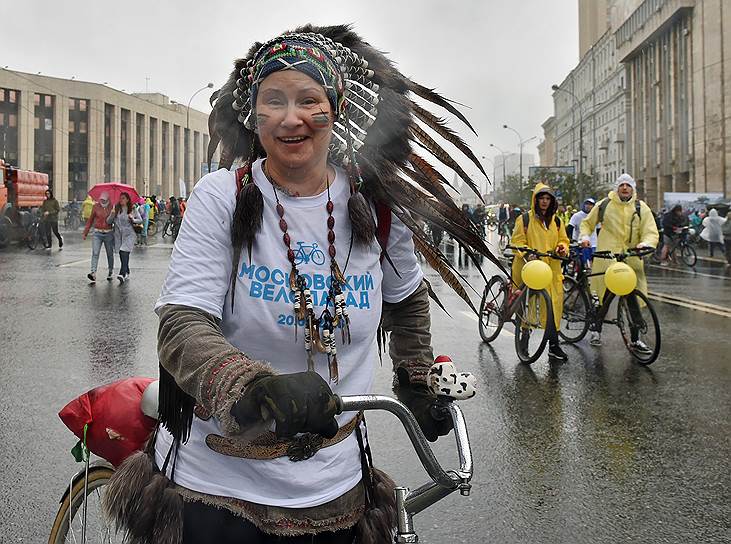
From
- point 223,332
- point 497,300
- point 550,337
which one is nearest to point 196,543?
point 223,332

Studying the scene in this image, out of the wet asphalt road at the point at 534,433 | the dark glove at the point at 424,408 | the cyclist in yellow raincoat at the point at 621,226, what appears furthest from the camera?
the cyclist in yellow raincoat at the point at 621,226

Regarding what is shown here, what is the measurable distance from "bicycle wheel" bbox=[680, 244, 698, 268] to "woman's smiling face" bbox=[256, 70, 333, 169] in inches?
931

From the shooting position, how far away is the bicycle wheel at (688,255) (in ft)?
78.2

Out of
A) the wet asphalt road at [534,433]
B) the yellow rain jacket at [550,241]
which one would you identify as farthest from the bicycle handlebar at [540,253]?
the wet asphalt road at [534,433]

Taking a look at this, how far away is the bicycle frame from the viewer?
176cm

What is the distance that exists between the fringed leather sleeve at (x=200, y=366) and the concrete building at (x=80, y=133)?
77.2 m

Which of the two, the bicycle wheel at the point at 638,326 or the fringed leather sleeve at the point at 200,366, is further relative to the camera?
the bicycle wheel at the point at 638,326

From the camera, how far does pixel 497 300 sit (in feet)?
31.7

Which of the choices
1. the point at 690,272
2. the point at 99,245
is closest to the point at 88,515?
the point at 99,245

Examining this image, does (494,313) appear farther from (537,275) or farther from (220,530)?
(220,530)

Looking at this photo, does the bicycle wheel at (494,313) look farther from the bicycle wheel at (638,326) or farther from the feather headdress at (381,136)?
the feather headdress at (381,136)

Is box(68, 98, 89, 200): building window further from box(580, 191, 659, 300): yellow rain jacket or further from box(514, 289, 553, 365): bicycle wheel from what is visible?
box(514, 289, 553, 365): bicycle wheel

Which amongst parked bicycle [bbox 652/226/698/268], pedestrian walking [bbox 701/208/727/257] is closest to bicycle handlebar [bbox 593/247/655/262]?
parked bicycle [bbox 652/226/698/268]

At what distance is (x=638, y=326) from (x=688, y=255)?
16.9 meters
